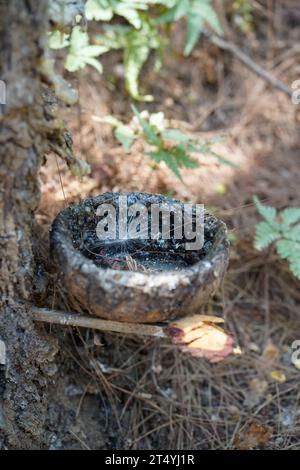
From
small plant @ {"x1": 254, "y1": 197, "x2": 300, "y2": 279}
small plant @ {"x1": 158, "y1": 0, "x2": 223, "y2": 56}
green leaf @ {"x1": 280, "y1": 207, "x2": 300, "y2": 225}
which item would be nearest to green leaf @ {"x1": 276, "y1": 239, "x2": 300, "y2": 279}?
small plant @ {"x1": 254, "y1": 197, "x2": 300, "y2": 279}

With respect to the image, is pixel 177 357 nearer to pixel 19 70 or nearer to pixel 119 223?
pixel 119 223

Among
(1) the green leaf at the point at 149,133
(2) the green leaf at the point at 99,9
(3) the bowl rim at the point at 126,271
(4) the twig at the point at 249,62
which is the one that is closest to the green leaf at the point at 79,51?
(2) the green leaf at the point at 99,9

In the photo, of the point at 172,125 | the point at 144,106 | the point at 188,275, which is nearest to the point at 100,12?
the point at 172,125

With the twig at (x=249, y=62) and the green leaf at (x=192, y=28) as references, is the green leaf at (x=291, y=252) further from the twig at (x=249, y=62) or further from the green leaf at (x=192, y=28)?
the twig at (x=249, y=62)

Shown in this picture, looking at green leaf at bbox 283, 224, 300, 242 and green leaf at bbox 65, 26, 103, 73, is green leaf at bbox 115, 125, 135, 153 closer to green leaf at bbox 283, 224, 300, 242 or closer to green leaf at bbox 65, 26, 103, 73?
green leaf at bbox 65, 26, 103, 73

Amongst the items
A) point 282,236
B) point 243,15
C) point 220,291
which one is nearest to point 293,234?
point 282,236

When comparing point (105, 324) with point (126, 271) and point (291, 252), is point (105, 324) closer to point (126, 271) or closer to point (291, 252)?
point (126, 271)
